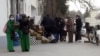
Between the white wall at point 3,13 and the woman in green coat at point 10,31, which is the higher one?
the white wall at point 3,13

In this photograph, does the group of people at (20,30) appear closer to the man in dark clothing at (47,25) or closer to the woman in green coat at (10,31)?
the woman in green coat at (10,31)

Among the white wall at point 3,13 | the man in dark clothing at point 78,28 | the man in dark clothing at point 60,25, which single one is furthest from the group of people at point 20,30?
the man in dark clothing at point 78,28

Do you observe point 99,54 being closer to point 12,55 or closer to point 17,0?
point 12,55

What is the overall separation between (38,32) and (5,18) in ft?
16.3

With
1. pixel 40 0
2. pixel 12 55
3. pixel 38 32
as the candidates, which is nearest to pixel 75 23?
pixel 38 32

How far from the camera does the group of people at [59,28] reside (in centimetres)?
2564

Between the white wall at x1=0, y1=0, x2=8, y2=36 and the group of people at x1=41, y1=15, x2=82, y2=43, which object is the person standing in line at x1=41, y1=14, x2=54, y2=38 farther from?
the white wall at x1=0, y1=0, x2=8, y2=36

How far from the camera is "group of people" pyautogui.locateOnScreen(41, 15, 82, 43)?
84.1 feet

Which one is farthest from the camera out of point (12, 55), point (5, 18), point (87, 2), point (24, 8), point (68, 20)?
point (87, 2)

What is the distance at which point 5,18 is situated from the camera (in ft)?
69.8

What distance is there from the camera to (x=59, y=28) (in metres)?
26.3

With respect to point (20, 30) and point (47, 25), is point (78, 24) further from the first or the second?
A: point (20, 30)

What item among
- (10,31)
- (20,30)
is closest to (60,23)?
(20,30)

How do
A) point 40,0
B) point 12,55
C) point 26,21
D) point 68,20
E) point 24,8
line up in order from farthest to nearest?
point 40,0, point 24,8, point 68,20, point 26,21, point 12,55
